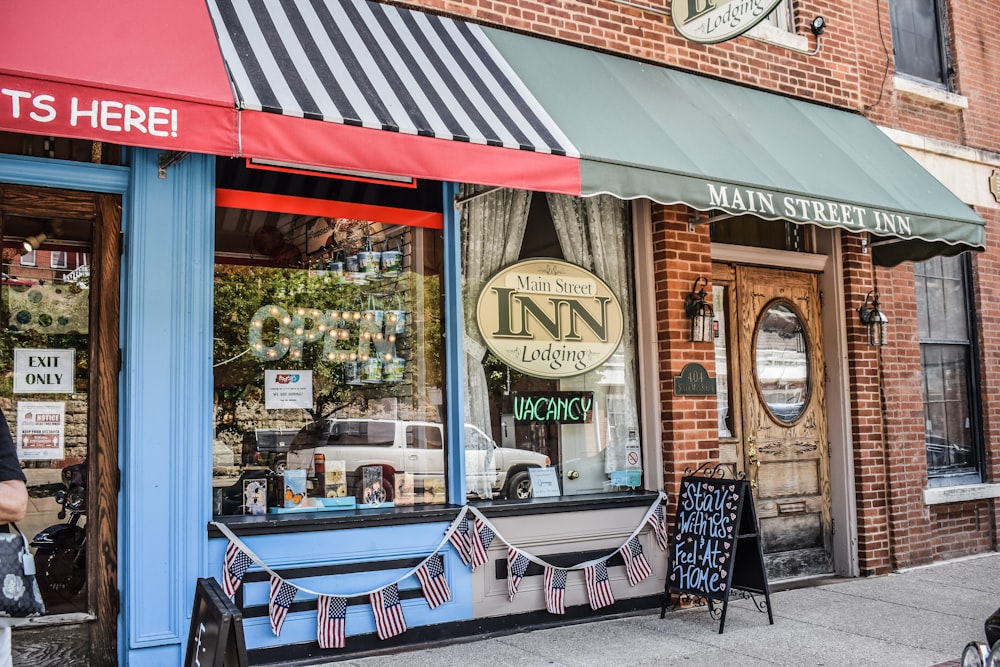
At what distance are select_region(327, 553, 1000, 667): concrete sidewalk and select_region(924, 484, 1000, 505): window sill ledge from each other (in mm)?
1129

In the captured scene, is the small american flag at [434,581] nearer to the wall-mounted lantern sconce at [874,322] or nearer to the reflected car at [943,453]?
the wall-mounted lantern sconce at [874,322]

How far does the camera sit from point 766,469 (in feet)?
25.5

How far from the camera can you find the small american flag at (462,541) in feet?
19.1

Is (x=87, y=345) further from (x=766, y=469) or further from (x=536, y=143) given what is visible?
(x=766, y=469)

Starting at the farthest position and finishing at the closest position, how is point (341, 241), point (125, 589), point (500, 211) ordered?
point (500, 211) < point (341, 241) < point (125, 589)

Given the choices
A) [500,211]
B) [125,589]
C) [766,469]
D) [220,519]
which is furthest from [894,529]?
[125,589]

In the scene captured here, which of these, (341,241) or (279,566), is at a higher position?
(341,241)

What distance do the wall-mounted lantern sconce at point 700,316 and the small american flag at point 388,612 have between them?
117 inches

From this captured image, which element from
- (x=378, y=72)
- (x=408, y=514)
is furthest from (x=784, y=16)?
(x=408, y=514)

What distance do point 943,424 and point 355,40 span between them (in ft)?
22.3

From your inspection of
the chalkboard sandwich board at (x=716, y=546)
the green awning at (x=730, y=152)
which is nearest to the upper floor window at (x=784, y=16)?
the green awning at (x=730, y=152)

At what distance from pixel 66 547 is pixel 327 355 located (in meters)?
1.91

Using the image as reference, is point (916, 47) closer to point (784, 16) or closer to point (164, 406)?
point (784, 16)

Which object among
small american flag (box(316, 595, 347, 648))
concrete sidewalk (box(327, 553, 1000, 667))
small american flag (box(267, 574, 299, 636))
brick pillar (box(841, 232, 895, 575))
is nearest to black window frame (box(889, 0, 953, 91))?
brick pillar (box(841, 232, 895, 575))
